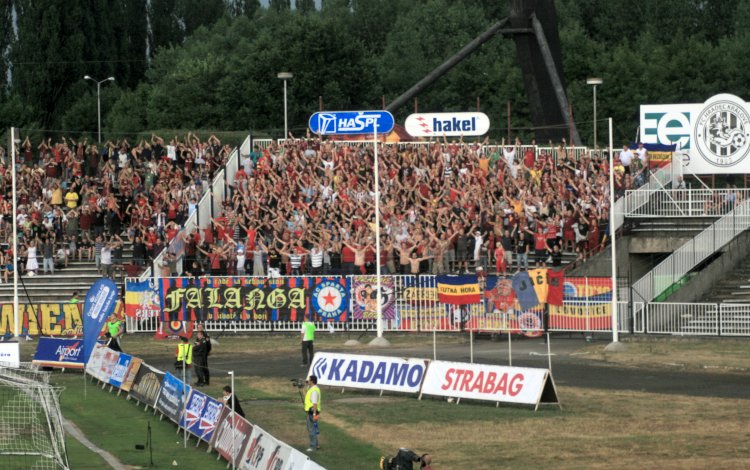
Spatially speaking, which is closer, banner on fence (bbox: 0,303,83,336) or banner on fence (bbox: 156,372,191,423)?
banner on fence (bbox: 156,372,191,423)

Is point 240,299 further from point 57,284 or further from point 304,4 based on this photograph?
point 304,4

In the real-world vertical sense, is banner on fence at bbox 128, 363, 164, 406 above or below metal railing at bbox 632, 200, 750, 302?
below

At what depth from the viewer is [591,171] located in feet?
176

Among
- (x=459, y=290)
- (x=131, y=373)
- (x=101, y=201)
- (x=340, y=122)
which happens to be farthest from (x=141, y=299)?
(x=340, y=122)

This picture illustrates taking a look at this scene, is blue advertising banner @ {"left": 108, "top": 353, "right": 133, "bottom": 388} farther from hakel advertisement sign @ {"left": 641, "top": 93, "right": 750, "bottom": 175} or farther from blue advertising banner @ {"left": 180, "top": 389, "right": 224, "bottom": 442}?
hakel advertisement sign @ {"left": 641, "top": 93, "right": 750, "bottom": 175}

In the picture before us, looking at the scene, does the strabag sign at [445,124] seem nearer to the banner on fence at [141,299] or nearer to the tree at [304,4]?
the banner on fence at [141,299]

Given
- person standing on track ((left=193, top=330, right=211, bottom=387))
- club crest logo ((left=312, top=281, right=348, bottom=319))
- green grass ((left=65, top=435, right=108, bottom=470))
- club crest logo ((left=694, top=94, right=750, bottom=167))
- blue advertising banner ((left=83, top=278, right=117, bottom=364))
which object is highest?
club crest logo ((left=694, top=94, right=750, bottom=167))

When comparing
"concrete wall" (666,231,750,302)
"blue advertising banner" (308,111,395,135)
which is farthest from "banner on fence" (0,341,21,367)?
"blue advertising banner" (308,111,395,135)

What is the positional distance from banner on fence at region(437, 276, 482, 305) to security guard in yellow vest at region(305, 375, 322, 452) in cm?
1479

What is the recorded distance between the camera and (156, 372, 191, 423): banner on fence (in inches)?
1245

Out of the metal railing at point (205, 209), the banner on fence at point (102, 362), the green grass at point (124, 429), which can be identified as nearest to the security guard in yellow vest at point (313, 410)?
the green grass at point (124, 429)

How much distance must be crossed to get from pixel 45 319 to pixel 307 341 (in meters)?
13.3

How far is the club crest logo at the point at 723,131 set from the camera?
55.6 meters

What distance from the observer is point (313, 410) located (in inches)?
1126
